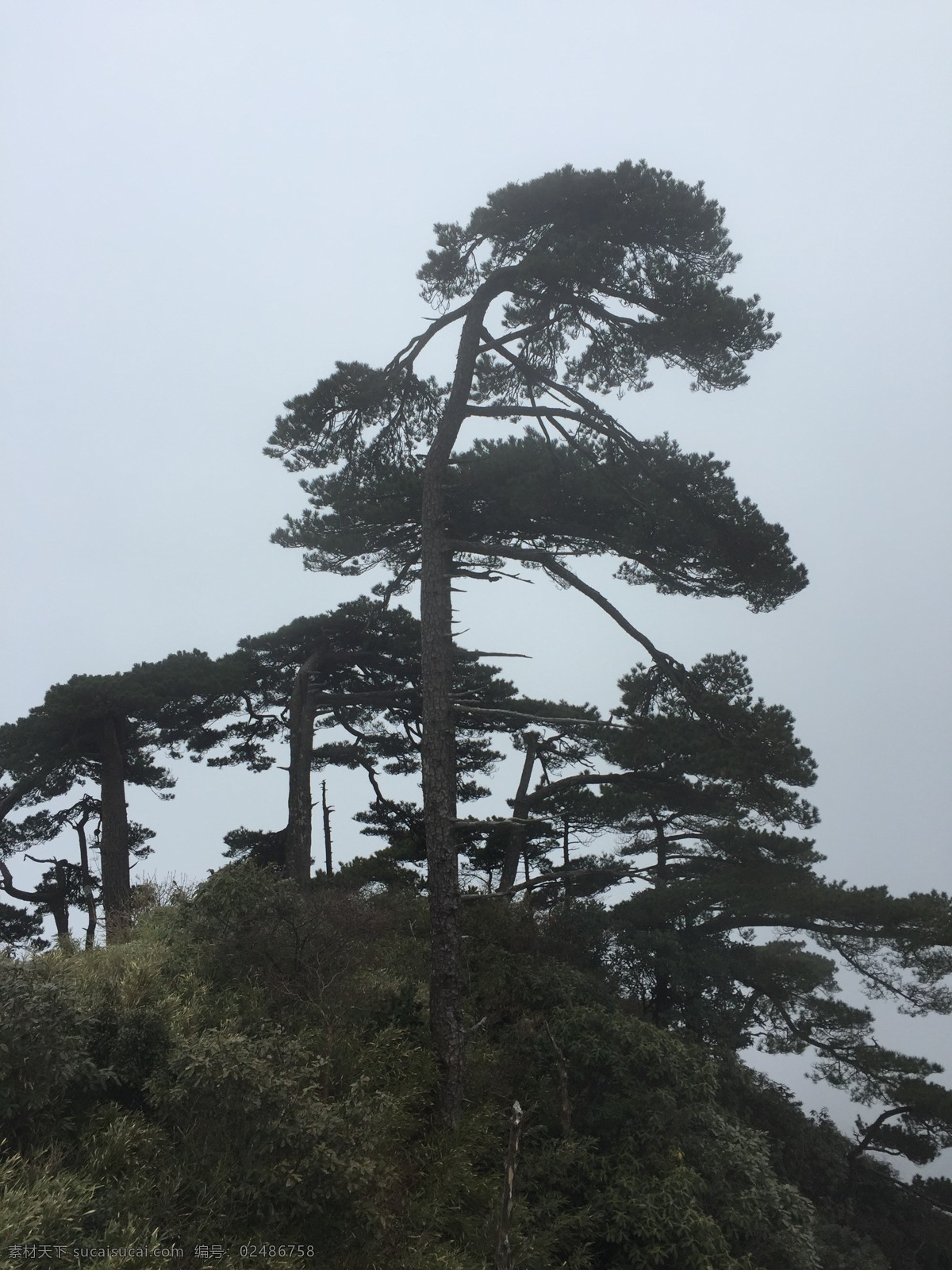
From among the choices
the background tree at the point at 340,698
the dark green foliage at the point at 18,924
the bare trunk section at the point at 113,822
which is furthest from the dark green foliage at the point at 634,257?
the dark green foliage at the point at 18,924

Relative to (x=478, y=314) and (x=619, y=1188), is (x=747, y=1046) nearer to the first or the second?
(x=619, y=1188)

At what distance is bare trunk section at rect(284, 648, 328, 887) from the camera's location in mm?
18172

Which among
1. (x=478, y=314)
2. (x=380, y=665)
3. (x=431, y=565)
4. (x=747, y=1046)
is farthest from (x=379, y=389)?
(x=747, y=1046)

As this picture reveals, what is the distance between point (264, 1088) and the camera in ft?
24.5

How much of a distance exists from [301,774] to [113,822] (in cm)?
431

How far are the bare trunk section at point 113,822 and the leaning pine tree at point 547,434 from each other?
365 inches

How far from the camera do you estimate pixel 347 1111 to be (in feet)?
26.0

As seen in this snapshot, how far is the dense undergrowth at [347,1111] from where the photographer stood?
7281 mm

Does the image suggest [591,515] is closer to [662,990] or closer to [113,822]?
[662,990]

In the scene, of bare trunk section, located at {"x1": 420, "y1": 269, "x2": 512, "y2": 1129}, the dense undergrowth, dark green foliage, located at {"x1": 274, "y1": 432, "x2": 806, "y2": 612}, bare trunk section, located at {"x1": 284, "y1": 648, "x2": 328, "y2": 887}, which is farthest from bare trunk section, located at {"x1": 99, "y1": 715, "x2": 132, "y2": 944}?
bare trunk section, located at {"x1": 420, "y1": 269, "x2": 512, "y2": 1129}

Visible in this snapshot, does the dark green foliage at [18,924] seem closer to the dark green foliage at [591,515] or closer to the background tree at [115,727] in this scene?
the background tree at [115,727]

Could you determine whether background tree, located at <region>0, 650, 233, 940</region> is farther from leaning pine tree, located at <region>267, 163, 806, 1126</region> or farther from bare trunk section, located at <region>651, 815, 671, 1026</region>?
bare trunk section, located at <region>651, 815, 671, 1026</region>

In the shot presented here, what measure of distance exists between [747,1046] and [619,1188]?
7.81 m

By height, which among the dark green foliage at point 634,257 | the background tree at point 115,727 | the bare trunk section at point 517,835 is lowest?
the bare trunk section at point 517,835
